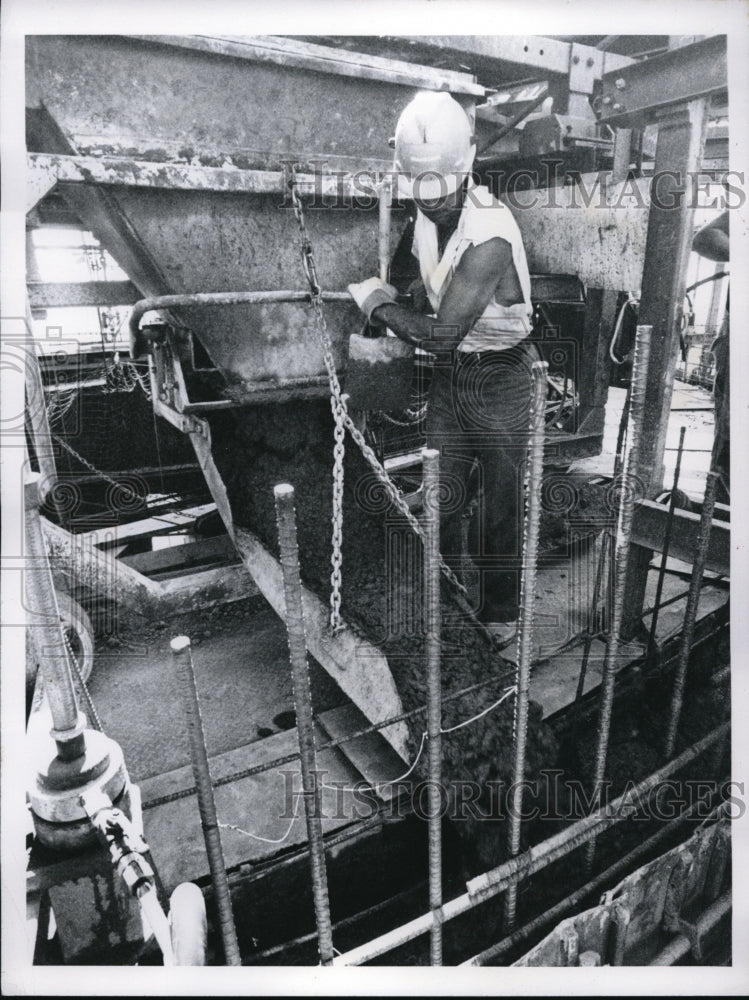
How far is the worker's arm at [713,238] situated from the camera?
2871mm

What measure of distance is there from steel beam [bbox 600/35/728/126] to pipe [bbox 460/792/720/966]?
275cm

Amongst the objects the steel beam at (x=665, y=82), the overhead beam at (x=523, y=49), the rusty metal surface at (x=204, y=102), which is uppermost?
the overhead beam at (x=523, y=49)

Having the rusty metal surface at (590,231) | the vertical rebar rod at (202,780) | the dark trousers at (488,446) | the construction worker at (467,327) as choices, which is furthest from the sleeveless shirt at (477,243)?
the vertical rebar rod at (202,780)

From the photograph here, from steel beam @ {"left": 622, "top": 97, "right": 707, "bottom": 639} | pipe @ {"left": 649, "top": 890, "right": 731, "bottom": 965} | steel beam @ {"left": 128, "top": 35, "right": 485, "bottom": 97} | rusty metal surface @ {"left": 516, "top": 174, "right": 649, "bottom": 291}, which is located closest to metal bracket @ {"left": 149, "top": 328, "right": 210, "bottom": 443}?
steel beam @ {"left": 128, "top": 35, "right": 485, "bottom": 97}

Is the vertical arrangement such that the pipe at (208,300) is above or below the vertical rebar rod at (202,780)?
above

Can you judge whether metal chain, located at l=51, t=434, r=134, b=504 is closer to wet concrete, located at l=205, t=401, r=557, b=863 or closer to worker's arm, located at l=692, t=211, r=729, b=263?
wet concrete, located at l=205, t=401, r=557, b=863

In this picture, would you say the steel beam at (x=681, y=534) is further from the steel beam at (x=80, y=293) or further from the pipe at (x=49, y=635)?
the steel beam at (x=80, y=293)

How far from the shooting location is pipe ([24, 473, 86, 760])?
1569 mm

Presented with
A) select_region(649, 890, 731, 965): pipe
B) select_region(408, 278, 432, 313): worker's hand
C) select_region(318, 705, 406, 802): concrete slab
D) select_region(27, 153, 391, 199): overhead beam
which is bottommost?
select_region(649, 890, 731, 965): pipe

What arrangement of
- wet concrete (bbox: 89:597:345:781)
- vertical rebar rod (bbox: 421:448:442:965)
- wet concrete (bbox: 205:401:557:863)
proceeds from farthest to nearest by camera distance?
wet concrete (bbox: 89:597:345:781) → wet concrete (bbox: 205:401:557:863) → vertical rebar rod (bbox: 421:448:442:965)

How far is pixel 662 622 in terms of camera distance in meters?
3.67

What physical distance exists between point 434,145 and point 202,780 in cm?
224

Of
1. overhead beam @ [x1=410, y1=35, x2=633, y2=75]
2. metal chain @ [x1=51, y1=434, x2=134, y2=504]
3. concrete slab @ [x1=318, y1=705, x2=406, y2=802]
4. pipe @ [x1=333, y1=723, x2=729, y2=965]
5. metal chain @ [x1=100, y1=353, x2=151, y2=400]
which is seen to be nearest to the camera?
pipe @ [x1=333, y1=723, x2=729, y2=965]

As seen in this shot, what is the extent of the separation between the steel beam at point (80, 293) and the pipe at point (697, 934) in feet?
19.3
